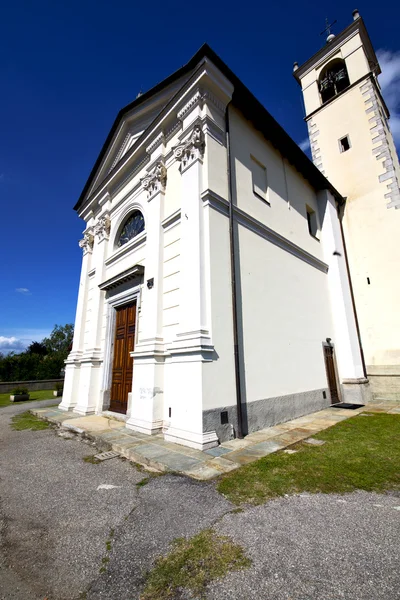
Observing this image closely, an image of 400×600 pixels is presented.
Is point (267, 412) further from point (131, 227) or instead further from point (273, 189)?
point (131, 227)

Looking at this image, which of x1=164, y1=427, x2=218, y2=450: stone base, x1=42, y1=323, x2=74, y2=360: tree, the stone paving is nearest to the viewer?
the stone paving

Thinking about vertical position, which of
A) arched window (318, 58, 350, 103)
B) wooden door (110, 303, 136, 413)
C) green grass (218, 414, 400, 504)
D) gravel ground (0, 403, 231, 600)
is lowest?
gravel ground (0, 403, 231, 600)

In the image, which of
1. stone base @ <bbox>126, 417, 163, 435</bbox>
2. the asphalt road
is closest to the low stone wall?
stone base @ <bbox>126, 417, 163, 435</bbox>

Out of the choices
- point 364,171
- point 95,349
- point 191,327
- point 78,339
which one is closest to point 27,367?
point 78,339

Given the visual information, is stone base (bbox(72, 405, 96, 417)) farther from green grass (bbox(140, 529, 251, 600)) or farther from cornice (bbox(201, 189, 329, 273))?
green grass (bbox(140, 529, 251, 600))

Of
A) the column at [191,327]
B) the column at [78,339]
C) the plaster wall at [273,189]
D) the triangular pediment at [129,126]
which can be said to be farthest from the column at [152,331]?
the column at [78,339]

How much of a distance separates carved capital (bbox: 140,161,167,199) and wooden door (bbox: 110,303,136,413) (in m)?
3.54

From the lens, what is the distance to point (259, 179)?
8586mm

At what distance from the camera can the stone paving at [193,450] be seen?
4047 mm

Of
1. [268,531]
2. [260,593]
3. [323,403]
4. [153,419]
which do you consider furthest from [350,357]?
[260,593]

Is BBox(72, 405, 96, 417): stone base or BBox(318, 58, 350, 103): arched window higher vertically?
BBox(318, 58, 350, 103): arched window

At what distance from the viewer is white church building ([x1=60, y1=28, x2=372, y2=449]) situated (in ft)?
18.8

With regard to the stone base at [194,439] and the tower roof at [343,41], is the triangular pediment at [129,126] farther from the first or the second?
the tower roof at [343,41]

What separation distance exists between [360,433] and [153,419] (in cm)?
442
